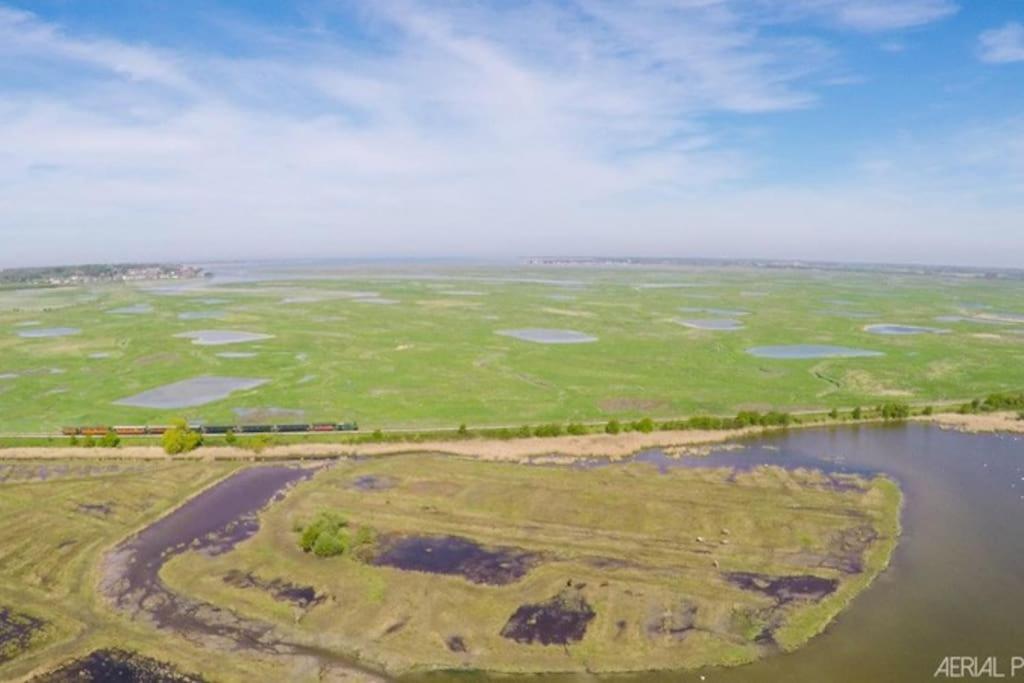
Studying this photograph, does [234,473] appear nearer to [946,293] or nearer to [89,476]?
[89,476]

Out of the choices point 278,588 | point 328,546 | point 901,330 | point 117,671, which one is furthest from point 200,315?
point 901,330

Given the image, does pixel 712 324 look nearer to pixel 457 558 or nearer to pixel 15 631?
pixel 457 558

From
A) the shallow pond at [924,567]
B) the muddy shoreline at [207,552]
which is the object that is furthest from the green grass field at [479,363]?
the muddy shoreline at [207,552]

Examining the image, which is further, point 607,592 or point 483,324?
point 483,324

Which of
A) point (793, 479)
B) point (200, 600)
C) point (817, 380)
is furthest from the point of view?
point (817, 380)

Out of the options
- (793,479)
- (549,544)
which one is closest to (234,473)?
(549,544)

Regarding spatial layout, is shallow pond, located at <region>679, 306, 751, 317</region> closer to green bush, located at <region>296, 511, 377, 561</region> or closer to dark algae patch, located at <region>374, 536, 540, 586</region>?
dark algae patch, located at <region>374, 536, 540, 586</region>

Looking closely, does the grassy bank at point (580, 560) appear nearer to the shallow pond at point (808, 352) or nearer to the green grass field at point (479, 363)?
the green grass field at point (479, 363)

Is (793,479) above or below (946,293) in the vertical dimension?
below

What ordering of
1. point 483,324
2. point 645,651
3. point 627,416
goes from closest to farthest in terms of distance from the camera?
point 645,651 → point 627,416 → point 483,324
